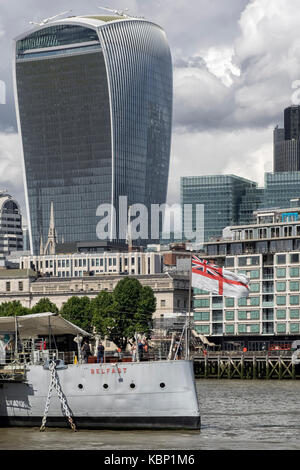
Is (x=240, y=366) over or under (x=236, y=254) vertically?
under

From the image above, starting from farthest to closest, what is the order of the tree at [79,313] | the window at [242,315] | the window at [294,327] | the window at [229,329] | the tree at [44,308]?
the tree at [79,313] → the tree at [44,308] → the window at [229,329] → the window at [242,315] → the window at [294,327]

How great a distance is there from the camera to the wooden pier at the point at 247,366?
5030 inches

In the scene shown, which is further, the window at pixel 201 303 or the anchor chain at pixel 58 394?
the window at pixel 201 303

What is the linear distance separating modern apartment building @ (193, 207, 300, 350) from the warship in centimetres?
8902

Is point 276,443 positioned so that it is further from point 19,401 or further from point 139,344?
point 19,401

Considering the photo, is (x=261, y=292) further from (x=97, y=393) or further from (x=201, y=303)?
(x=97, y=393)

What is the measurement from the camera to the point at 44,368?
58750 mm

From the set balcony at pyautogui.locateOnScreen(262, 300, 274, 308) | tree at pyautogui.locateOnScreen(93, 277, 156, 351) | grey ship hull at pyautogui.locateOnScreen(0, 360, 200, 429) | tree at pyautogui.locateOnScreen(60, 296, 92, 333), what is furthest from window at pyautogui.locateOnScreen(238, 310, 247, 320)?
grey ship hull at pyautogui.locateOnScreen(0, 360, 200, 429)

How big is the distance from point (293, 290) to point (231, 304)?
10.1 metres

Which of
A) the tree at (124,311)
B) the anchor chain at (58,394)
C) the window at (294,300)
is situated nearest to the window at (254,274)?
the window at (294,300)

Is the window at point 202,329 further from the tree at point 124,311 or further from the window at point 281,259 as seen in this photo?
the window at point 281,259

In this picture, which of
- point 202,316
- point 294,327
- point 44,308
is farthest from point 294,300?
point 44,308

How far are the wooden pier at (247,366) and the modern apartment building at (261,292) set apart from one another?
13353 mm
